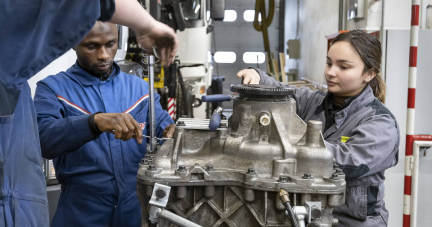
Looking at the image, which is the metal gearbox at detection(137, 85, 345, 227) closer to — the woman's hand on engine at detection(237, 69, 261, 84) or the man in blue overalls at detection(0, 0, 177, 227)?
the man in blue overalls at detection(0, 0, 177, 227)

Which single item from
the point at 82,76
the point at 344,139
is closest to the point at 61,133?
the point at 82,76

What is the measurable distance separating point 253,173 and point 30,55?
677 millimetres

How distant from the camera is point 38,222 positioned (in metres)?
0.98

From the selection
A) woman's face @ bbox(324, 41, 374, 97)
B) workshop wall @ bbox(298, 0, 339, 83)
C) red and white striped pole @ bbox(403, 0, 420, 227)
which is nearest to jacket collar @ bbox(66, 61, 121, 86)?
woman's face @ bbox(324, 41, 374, 97)

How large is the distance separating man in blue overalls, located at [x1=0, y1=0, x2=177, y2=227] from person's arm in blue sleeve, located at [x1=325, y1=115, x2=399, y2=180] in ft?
2.36

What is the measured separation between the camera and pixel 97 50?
1818 mm

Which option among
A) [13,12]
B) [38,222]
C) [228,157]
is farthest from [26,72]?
[228,157]

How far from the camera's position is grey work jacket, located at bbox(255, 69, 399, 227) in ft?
4.81

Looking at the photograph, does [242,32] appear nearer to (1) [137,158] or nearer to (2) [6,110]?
(1) [137,158]

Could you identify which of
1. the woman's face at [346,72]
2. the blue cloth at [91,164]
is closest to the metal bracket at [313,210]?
the woman's face at [346,72]

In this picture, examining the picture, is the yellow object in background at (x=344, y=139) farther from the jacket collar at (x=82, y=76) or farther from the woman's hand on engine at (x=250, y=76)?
the jacket collar at (x=82, y=76)

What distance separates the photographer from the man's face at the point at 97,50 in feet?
5.90

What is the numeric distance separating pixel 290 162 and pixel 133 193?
0.83 m

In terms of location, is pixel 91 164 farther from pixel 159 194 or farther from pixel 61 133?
pixel 159 194
